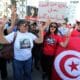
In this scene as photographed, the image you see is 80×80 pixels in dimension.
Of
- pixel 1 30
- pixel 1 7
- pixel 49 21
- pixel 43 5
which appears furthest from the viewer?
pixel 1 7

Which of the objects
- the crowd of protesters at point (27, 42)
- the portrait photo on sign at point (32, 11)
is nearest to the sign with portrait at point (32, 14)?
the portrait photo on sign at point (32, 11)

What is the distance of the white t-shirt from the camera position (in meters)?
5.64

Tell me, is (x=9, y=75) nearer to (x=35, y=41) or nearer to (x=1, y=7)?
(x=35, y=41)

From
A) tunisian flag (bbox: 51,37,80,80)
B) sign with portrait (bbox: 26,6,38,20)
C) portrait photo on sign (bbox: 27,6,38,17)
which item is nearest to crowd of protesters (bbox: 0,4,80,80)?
tunisian flag (bbox: 51,37,80,80)

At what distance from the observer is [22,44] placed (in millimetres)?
5637

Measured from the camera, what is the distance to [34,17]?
752 centimetres

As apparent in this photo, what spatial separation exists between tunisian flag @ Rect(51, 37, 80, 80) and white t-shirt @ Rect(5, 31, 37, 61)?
2.25 feet

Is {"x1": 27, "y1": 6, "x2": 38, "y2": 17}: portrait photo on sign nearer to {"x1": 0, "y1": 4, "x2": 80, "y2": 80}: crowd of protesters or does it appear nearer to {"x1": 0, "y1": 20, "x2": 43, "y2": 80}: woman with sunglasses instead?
{"x1": 0, "y1": 4, "x2": 80, "y2": 80}: crowd of protesters

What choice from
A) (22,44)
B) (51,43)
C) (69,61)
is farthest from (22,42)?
(69,61)

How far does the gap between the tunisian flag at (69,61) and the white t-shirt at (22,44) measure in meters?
0.69

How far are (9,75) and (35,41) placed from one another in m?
1.80

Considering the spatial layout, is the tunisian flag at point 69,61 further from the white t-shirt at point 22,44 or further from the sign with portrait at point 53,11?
the white t-shirt at point 22,44

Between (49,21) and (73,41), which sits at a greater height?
(49,21)

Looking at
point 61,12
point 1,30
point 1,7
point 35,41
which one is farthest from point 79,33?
point 1,7
